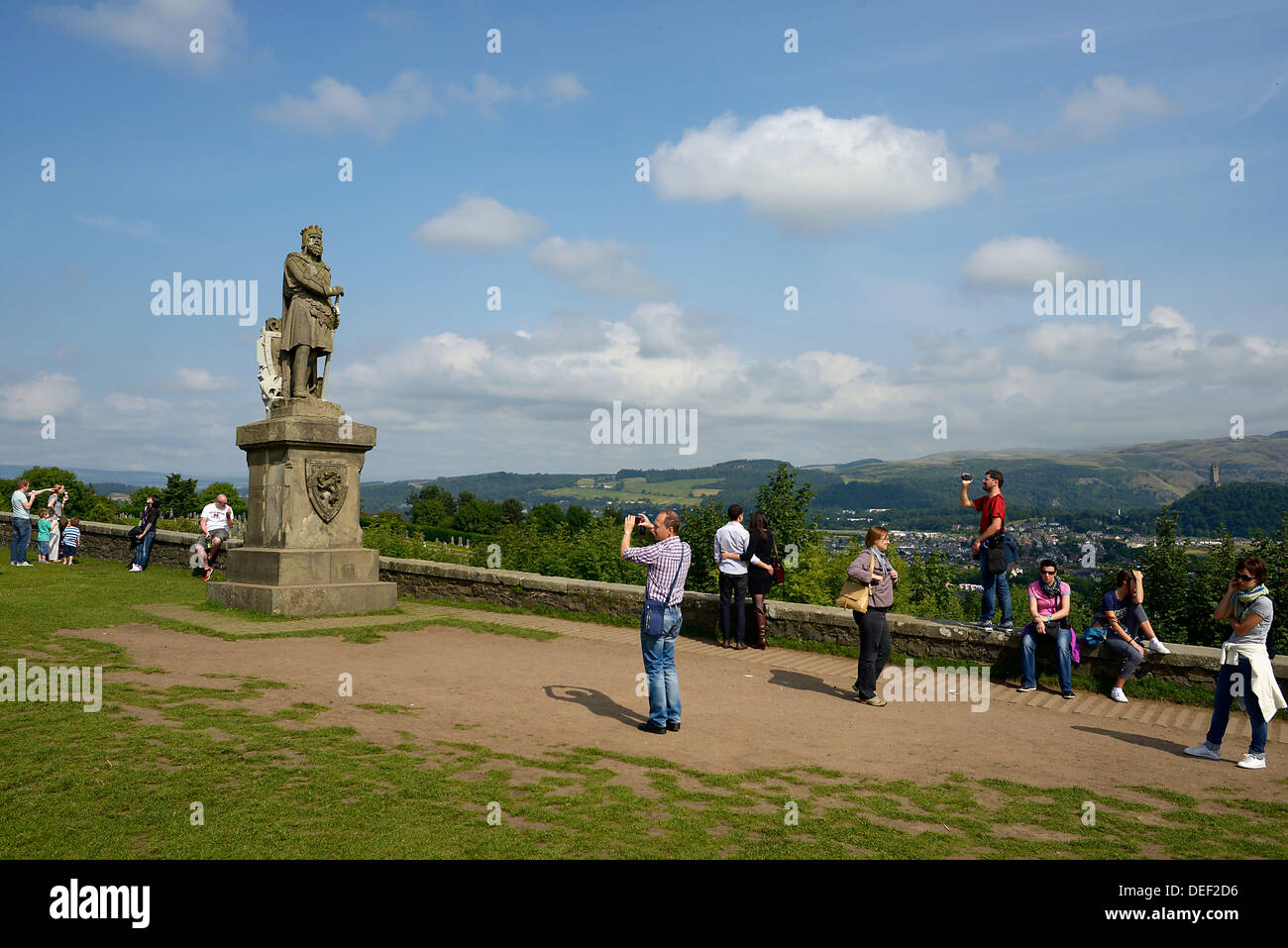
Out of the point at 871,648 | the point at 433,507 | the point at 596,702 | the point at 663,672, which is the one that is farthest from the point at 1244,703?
the point at 433,507

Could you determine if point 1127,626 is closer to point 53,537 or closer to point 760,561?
point 760,561

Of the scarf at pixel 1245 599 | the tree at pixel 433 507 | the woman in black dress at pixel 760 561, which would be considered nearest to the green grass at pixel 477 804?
the scarf at pixel 1245 599

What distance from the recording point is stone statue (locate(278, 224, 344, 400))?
12.1 meters

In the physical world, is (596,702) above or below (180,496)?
below

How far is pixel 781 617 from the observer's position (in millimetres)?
11086

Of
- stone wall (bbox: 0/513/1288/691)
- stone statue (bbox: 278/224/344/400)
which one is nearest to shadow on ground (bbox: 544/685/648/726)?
stone wall (bbox: 0/513/1288/691)

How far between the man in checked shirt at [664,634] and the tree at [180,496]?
67542 millimetres

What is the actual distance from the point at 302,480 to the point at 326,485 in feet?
1.06

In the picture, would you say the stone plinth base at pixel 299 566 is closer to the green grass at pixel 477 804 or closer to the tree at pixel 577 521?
the green grass at pixel 477 804

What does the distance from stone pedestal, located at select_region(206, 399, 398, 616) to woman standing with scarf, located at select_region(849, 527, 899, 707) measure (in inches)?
290

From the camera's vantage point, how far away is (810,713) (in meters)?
7.54
